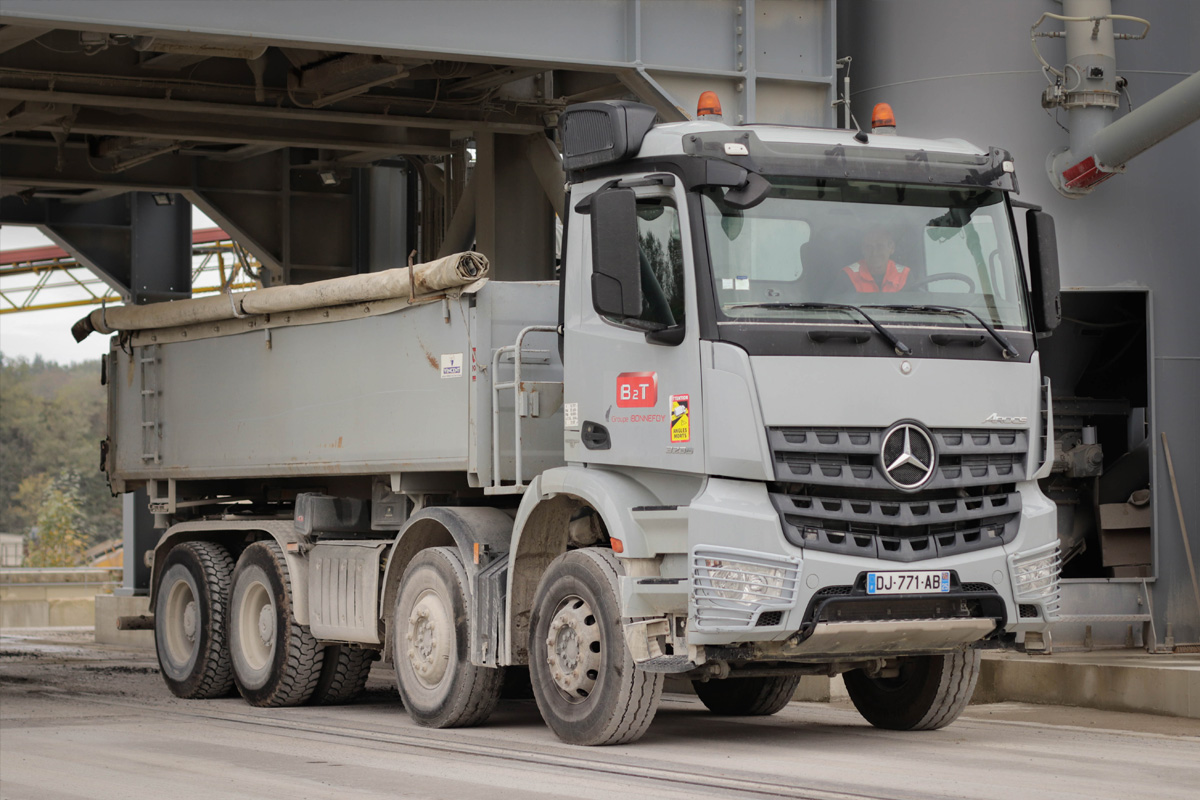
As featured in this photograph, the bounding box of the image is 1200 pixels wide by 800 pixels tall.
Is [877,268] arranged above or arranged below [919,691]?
above

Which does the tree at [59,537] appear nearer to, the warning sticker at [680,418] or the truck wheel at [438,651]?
the truck wheel at [438,651]

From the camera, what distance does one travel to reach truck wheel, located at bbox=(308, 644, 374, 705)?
43.8 feet

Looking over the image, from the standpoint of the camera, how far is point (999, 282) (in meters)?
9.84

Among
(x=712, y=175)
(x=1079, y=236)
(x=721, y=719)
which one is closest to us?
(x=712, y=175)

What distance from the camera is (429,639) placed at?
1136 centimetres

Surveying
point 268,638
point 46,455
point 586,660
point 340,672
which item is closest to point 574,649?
point 586,660

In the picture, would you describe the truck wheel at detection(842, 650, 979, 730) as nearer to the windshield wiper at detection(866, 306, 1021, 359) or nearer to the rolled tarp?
the windshield wiper at detection(866, 306, 1021, 359)

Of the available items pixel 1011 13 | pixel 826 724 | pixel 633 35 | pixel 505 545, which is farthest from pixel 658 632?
pixel 1011 13

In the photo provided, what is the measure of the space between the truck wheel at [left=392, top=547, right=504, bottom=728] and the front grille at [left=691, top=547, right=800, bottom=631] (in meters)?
2.40

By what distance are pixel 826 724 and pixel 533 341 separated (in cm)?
327

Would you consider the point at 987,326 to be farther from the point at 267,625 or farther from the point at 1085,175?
the point at 267,625

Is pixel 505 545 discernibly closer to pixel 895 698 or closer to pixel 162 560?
pixel 895 698

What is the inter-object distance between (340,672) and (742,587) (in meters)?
5.29

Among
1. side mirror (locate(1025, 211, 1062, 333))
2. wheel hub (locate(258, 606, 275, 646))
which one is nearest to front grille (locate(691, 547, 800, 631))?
side mirror (locate(1025, 211, 1062, 333))
